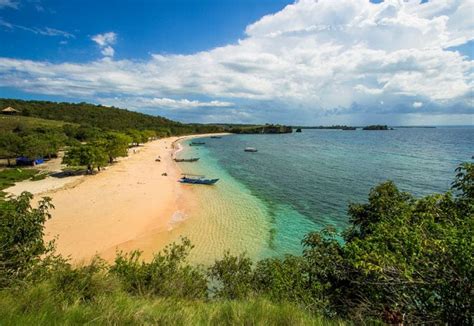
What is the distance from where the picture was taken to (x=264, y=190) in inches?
1423

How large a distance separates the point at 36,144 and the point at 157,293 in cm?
5386

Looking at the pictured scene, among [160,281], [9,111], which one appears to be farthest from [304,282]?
[9,111]

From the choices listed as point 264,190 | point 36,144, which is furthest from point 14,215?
point 36,144

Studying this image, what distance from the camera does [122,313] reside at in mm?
4395

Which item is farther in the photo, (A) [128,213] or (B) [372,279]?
(A) [128,213]

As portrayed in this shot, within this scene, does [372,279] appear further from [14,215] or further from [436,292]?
[14,215]

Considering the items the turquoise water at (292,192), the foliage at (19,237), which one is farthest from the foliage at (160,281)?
the turquoise water at (292,192)

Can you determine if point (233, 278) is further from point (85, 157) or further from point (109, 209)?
point (85, 157)

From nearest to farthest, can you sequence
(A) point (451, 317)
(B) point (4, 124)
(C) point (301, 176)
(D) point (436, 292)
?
(A) point (451, 317), (D) point (436, 292), (C) point (301, 176), (B) point (4, 124)

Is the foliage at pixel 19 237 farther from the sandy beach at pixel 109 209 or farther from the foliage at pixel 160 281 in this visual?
the sandy beach at pixel 109 209

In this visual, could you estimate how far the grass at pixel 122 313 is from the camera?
4.02m

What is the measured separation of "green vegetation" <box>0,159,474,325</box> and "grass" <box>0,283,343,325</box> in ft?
0.07

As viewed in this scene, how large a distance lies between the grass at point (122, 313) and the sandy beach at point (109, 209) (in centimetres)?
684

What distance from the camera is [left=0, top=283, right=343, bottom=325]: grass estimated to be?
13.2 feet
